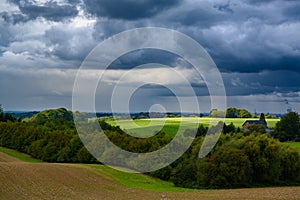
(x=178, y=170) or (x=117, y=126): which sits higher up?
(x=117, y=126)

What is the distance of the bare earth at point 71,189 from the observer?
→ 35.3 meters

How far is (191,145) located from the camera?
65.1 metres

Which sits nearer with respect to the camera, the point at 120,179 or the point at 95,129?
the point at 120,179

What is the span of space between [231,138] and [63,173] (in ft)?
90.0

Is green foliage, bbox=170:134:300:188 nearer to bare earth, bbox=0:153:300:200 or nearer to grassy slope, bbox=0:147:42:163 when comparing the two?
bare earth, bbox=0:153:300:200

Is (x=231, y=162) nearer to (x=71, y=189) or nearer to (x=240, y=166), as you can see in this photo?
(x=240, y=166)

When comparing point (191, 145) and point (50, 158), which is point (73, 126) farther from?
point (191, 145)

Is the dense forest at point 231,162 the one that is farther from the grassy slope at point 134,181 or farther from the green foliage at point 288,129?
the green foliage at point 288,129

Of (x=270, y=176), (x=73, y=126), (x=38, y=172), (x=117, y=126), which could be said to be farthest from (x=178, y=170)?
(x=73, y=126)

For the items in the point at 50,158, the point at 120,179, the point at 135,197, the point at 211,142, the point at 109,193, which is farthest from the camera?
the point at 50,158

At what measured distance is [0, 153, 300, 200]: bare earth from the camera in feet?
116

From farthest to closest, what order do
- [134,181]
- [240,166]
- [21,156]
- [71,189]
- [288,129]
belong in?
[288,129]
[21,156]
[240,166]
[134,181]
[71,189]

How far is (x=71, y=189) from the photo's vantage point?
3941 centimetres

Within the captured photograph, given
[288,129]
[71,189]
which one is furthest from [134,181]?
[288,129]
